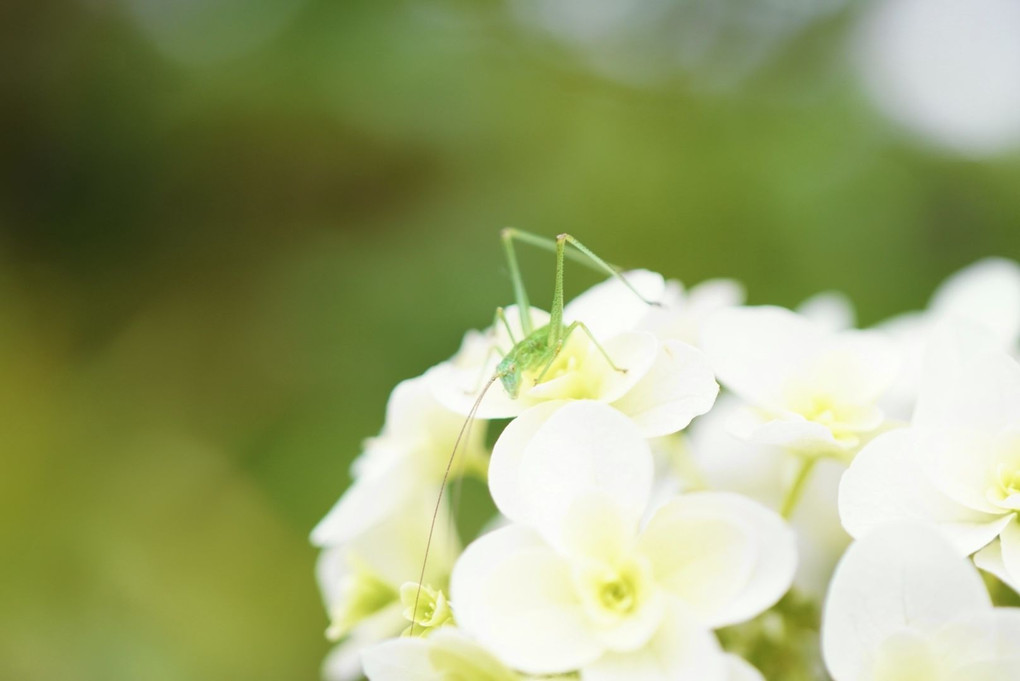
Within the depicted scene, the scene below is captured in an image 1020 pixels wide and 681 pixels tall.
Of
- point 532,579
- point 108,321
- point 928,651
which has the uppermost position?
point 108,321

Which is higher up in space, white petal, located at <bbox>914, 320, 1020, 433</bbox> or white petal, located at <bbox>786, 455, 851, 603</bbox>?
white petal, located at <bbox>914, 320, 1020, 433</bbox>

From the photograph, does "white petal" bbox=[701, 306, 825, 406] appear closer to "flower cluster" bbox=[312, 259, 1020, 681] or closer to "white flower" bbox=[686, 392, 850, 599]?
"flower cluster" bbox=[312, 259, 1020, 681]

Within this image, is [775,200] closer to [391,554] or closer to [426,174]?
[426,174]

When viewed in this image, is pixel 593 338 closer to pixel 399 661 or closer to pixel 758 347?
pixel 758 347

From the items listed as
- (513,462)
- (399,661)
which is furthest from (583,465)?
(399,661)

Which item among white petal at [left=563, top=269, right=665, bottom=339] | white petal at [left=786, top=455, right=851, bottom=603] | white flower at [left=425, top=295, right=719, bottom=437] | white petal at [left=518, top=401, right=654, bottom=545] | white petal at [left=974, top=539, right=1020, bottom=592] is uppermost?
white petal at [left=563, top=269, right=665, bottom=339]

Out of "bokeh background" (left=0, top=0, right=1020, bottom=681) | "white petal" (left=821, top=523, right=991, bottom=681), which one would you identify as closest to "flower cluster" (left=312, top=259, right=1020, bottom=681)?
"white petal" (left=821, top=523, right=991, bottom=681)

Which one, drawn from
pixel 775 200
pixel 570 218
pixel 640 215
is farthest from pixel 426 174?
pixel 775 200
